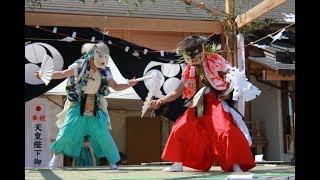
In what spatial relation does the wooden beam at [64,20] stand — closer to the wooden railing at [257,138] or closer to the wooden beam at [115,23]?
the wooden beam at [115,23]

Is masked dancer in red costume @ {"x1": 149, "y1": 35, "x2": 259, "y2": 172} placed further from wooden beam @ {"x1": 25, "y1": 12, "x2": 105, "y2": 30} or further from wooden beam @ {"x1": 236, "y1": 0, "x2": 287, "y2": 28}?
wooden beam @ {"x1": 25, "y1": 12, "x2": 105, "y2": 30}

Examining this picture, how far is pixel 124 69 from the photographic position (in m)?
8.31

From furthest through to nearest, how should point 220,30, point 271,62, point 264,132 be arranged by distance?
point 264,132, point 271,62, point 220,30

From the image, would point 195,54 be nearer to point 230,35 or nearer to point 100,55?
point 100,55

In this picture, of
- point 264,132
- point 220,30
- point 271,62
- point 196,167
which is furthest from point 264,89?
point 196,167

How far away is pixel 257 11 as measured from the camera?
7.16 meters

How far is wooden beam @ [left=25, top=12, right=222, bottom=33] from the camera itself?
7.55 metres

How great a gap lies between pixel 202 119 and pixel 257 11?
282 cm

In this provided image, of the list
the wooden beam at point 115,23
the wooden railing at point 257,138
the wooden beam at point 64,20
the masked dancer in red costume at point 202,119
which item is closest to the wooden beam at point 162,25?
the wooden beam at point 115,23

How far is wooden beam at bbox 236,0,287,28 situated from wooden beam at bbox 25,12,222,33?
559 millimetres

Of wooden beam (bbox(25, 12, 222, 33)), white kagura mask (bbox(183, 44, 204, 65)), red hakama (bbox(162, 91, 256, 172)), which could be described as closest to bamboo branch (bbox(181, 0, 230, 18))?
wooden beam (bbox(25, 12, 222, 33))

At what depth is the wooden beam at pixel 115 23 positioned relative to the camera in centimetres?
755
